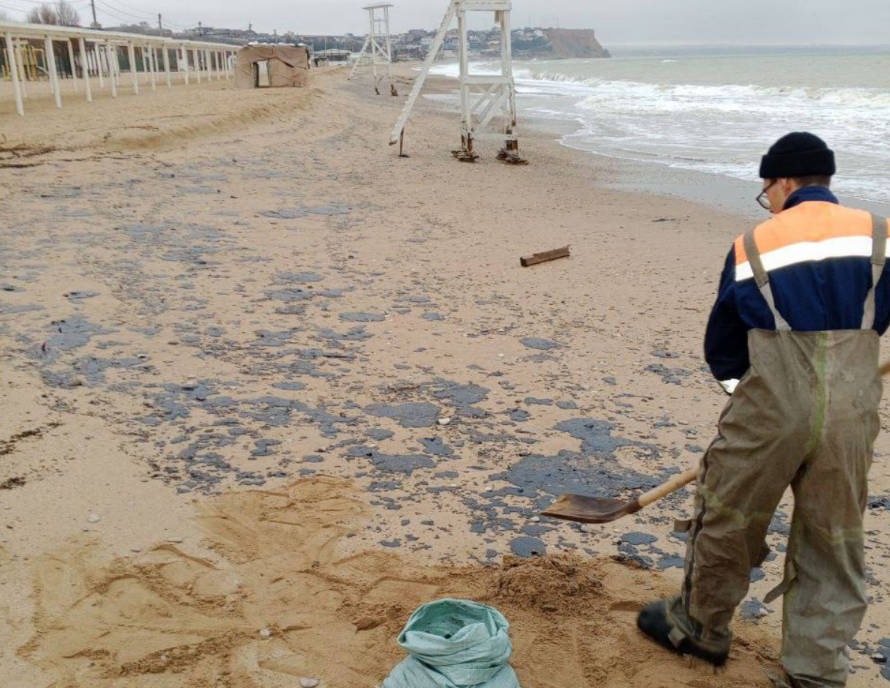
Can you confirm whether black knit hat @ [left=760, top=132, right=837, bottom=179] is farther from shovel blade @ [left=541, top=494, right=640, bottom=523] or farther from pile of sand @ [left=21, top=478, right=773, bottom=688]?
pile of sand @ [left=21, top=478, right=773, bottom=688]

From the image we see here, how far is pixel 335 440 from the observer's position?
4719 mm

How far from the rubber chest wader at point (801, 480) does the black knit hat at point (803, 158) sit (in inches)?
10.5

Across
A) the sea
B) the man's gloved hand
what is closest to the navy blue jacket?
the man's gloved hand

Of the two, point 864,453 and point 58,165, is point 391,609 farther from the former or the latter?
point 58,165

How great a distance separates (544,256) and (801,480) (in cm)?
595

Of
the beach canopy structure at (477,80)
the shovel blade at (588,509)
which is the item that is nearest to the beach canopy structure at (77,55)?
the beach canopy structure at (477,80)

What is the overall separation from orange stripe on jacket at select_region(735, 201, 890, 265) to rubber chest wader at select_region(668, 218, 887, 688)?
40mm

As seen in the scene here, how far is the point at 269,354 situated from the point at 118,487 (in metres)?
1.99

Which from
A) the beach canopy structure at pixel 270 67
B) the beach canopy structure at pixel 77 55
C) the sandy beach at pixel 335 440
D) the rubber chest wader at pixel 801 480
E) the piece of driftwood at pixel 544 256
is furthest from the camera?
the beach canopy structure at pixel 270 67

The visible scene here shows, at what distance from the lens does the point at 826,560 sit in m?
2.76

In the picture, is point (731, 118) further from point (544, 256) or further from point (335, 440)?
point (335, 440)

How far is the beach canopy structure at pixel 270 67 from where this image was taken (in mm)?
28469

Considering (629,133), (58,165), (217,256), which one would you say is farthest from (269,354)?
(629,133)

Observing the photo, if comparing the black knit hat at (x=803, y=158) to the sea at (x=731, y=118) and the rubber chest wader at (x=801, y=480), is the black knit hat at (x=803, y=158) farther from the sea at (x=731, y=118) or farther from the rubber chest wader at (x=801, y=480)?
the sea at (x=731, y=118)
